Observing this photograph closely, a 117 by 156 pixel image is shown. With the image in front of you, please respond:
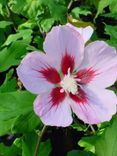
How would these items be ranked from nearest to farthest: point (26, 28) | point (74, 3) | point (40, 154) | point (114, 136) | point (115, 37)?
1. point (114, 136)
2. point (115, 37)
3. point (40, 154)
4. point (26, 28)
5. point (74, 3)

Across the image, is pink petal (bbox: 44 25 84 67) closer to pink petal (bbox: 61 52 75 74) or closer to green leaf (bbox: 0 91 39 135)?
pink petal (bbox: 61 52 75 74)

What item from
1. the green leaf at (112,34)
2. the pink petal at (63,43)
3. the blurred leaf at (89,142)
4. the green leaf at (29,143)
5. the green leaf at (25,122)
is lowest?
the blurred leaf at (89,142)

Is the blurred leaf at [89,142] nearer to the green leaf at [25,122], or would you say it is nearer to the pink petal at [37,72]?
the green leaf at [25,122]

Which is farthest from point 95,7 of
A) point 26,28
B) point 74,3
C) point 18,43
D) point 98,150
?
point 98,150

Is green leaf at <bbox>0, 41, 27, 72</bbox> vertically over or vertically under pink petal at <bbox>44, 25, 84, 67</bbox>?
under

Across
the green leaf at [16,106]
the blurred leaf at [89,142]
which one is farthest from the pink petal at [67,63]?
the blurred leaf at [89,142]

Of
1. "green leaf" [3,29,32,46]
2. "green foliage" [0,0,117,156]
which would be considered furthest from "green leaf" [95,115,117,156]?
"green leaf" [3,29,32,46]

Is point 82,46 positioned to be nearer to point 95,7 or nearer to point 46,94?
point 46,94
